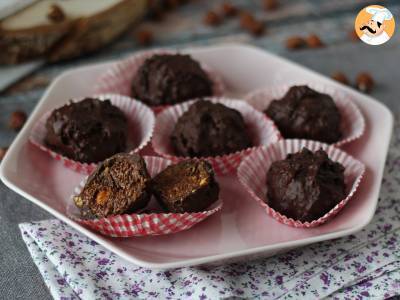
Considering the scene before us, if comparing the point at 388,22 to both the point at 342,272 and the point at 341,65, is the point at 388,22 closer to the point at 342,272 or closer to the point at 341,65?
the point at 342,272

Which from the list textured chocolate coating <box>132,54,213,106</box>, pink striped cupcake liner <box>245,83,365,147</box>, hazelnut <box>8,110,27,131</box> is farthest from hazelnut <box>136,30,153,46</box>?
pink striped cupcake liner <box>245,83,365,147</box>

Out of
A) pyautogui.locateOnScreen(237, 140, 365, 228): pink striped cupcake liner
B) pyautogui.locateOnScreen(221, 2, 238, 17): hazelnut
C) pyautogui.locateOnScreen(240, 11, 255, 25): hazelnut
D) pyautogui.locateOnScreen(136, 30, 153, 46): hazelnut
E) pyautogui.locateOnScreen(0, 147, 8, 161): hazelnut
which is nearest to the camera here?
pyautogui.locateOnScreen(237, 140, 365, 228): pink striped cupcake liner

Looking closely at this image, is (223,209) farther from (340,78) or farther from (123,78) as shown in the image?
(340,78)

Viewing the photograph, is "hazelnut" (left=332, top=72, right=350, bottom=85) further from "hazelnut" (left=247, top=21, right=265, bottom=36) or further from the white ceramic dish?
"hazelnut" (left=247, top=21, right=265, bottom=36)

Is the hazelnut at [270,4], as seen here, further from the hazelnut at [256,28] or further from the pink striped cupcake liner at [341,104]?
the pink striped cupcake liner at [341,104]

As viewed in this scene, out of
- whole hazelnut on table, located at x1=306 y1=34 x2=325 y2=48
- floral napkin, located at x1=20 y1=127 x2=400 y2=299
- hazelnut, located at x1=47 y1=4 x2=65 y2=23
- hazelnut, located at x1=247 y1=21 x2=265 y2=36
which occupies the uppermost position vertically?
hazelnut, located at x1=47 y1=4 x2=65 y2=23

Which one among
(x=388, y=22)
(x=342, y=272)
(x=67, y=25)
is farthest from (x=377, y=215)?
(x=67, y=25)

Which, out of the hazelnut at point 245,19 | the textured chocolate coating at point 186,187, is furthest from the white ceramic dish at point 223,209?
the hazelnut at point 245,19
